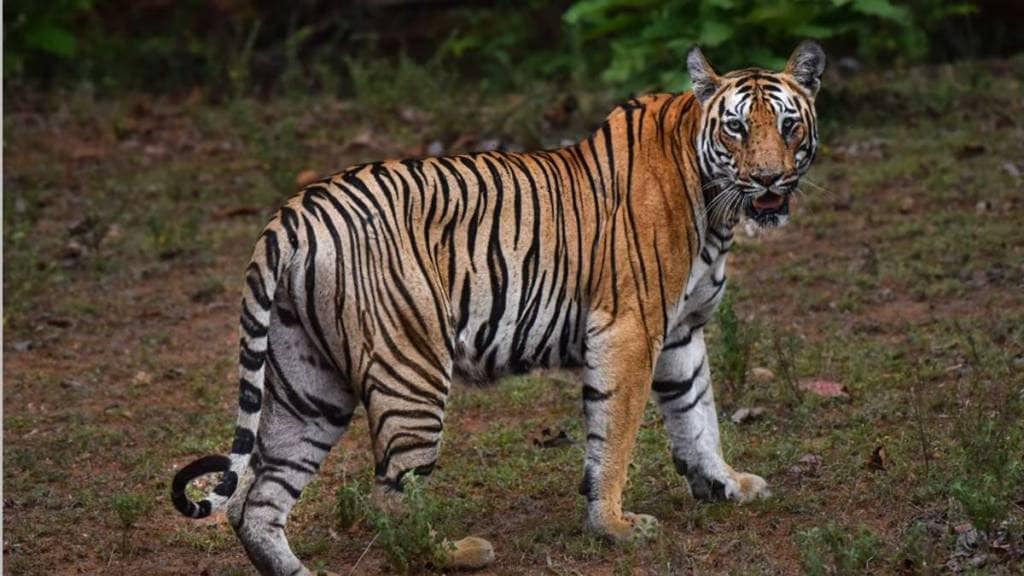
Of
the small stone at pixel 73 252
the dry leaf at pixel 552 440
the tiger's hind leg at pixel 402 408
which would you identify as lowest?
the small stone at pixel 73 252

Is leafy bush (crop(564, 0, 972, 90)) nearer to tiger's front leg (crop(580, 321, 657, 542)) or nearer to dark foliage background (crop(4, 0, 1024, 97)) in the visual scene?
dark foliage background (crop(4, 0, 1024, 97))

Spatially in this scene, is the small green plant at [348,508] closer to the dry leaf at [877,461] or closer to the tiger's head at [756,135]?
the tiger's head at [756,135]

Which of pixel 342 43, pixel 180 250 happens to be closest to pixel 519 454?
pixel 180 250

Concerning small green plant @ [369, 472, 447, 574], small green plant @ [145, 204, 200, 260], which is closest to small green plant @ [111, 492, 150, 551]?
small green plant @ [369, 472, 447, 574]

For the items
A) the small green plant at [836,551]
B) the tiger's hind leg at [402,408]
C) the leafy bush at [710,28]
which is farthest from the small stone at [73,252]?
the small green plant at [836,551]

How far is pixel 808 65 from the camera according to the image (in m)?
5.61

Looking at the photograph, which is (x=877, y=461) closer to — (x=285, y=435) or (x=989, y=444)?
(x=989, y=444)

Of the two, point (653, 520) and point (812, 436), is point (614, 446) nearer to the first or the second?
point (653, 520)

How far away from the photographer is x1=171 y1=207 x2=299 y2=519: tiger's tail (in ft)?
15.7

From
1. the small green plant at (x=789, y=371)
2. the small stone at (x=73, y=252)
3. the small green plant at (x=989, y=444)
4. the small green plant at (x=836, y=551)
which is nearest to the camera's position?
the small green plant at (x=836, y=551)

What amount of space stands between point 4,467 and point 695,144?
302 centimetres

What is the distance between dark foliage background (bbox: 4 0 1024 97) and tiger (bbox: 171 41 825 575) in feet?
14.4

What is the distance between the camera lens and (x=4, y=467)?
21.9 feet

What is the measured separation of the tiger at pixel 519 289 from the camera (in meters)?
5.09
